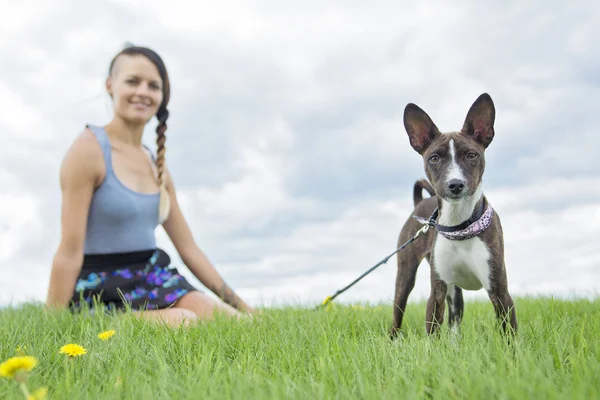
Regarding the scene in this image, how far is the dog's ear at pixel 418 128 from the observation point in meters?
3.77

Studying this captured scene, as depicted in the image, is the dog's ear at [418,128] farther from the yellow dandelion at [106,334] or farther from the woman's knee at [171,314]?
the woman's knee at [171,314]

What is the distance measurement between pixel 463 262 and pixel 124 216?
3.27 m

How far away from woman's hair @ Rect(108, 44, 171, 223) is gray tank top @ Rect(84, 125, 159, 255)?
37cm

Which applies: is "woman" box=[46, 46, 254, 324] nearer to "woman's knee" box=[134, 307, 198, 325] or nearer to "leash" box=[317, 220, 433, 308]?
"woman's knee" box=[134, 307, 198, 325]

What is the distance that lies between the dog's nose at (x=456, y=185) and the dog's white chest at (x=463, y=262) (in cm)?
45

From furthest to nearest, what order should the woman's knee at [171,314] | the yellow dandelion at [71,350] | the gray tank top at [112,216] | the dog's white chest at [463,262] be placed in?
1. the gray tank top at [112,216]
2. the woman's knee at [171,314]
3. the dog's white chest at [463,262]
4. the yellow dandelion at [71,350]

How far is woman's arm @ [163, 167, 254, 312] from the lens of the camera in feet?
20.0

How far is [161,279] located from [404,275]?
2455 millimetres

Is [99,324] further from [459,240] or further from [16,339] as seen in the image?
[459,240]

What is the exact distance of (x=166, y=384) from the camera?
267 cm

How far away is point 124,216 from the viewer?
5.42 meters

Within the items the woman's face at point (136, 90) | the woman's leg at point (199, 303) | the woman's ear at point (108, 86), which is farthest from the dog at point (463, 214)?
the woman's ear at point (108, 86)

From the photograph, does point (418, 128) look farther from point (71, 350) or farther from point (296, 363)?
point (71, 350)

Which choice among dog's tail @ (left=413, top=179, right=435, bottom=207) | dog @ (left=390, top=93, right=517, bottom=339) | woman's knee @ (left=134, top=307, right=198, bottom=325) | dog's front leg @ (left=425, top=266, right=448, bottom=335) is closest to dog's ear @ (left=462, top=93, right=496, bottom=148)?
dog @ (left=390, top=93, right=517, bottom=339)
